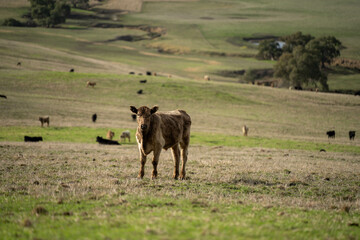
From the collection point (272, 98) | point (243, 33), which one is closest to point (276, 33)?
point (243, 33)

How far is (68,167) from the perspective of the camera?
584 inches

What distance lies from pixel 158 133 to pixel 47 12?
552 ft

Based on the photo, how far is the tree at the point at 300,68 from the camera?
8469 cm

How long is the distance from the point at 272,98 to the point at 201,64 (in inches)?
2185

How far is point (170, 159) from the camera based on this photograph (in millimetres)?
20234

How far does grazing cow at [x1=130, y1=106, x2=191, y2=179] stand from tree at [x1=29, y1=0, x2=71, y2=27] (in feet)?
534

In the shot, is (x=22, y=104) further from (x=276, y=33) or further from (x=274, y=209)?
(x=276, y=33)

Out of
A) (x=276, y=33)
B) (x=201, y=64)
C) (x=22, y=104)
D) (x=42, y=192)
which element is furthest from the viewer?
(x=276, y=33)

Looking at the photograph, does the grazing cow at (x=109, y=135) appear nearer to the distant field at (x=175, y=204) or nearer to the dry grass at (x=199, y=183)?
the dry grass at (x=199, y=183)

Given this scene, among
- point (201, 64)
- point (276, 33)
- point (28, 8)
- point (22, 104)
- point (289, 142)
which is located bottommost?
point (289, 142)

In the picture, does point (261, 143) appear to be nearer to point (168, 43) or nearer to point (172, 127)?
point (172, 127)

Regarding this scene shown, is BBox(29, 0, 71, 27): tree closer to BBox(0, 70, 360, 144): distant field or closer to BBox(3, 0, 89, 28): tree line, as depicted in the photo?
BBox(3, 0, 89, 28): tree line

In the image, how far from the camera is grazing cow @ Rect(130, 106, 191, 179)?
12.1m

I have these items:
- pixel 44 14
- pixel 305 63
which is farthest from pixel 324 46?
pixel 44 14
